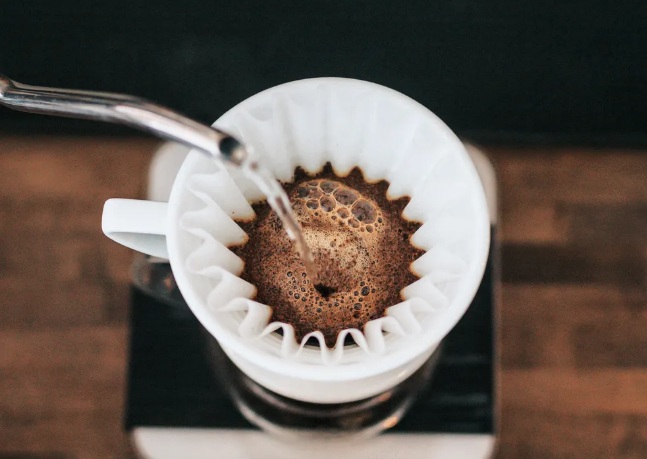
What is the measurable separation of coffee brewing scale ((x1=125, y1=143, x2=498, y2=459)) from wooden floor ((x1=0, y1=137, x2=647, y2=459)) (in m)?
0.21

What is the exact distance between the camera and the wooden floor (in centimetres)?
88

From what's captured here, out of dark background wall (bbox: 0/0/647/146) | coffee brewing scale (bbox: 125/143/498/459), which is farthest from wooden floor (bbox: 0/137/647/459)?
coffee brewing scale (bbox: 125/143/498/459)

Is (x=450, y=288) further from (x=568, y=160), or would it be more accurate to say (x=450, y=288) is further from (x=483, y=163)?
(x=568, y=160)

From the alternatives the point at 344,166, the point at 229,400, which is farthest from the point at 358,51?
the point at 229,400

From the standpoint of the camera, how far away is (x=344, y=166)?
0.53 m

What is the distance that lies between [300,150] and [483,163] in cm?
25

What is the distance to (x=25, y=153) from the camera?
3.00 ft

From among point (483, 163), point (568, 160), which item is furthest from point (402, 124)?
point (568, 160)

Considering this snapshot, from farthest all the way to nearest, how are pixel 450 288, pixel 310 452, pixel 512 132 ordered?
pixel 512 132, pixel 310 452, pixel 450 288

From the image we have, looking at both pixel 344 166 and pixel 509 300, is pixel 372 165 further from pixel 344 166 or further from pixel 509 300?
pixel 509 300

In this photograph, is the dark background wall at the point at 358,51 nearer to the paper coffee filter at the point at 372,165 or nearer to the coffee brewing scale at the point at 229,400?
the coffee brewing scale at the point at 229,400

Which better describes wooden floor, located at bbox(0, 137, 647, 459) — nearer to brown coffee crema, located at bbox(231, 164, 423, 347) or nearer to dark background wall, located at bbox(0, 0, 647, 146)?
dark background wall, located at bbox(0, 0, 647, 146)

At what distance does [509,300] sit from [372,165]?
0.45 metres

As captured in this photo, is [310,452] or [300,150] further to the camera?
[310,452]
